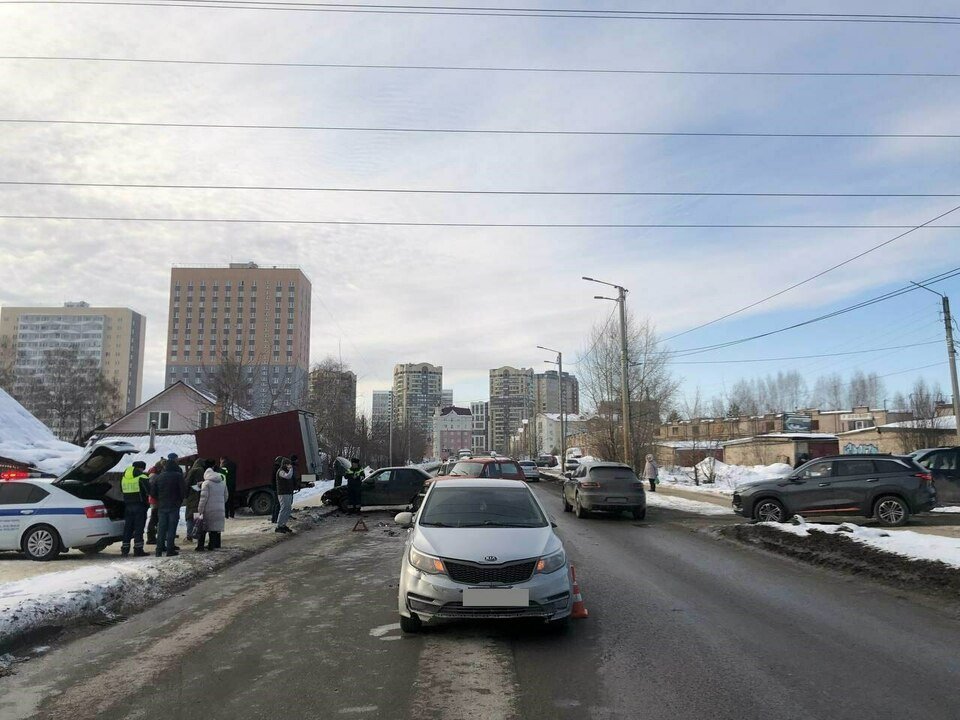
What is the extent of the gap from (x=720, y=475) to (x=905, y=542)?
2944 cm

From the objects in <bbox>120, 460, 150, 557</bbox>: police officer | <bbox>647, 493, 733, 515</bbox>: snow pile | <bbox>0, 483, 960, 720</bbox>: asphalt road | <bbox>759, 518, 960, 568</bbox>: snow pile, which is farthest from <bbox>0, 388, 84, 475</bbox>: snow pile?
<bbox>759, 518, 960, 568</bbox>: snow pile

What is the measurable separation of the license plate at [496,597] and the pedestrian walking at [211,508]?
820 cm

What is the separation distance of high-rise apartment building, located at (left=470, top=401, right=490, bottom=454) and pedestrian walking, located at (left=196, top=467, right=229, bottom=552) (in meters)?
143

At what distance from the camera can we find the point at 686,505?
23.8 meters

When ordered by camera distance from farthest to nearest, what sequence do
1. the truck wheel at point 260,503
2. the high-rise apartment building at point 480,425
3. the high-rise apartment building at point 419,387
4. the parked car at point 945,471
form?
the high-rise apartment building at point 480,425
the high-rise apartment building at point 419,387
the truck wheel at point 260,503
the parked car at point 945,471

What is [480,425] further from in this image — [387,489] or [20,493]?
[20,493]

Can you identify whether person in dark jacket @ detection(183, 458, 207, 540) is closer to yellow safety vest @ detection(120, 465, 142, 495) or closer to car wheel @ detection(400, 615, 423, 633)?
yellow safety vest @ detection(120, 465, 142, 495)

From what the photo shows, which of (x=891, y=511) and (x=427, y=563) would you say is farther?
(x=891, y=511)

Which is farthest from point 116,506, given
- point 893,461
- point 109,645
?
point 893,461

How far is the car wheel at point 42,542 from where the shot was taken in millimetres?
11727

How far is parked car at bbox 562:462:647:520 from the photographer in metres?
18.7

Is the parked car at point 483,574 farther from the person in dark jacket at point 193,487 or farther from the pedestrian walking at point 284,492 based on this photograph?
the pedestrian walking at point 284,492

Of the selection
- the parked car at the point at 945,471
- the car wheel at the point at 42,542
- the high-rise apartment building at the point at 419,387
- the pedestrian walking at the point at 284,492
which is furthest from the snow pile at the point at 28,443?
the high-rise apartment building at the point at 419,387

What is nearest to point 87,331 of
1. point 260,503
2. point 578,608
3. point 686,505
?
point 260,503
